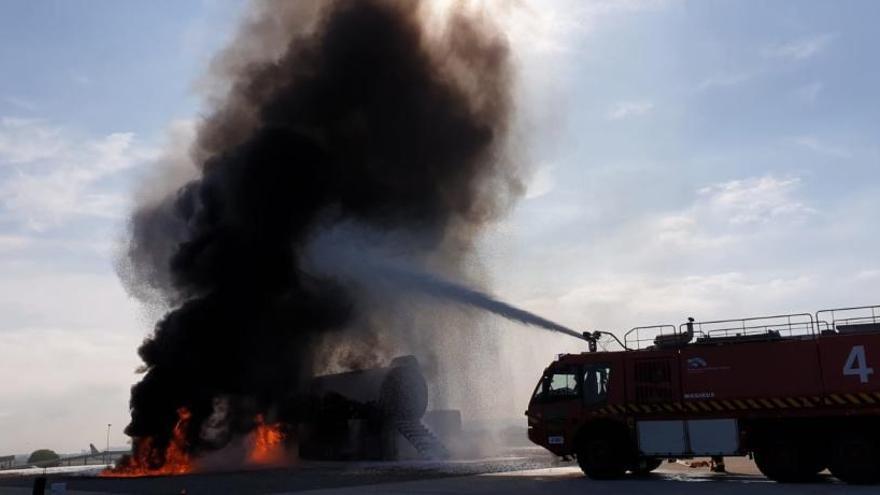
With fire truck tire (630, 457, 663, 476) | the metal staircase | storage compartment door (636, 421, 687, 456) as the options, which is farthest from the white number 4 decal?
the metal staircase

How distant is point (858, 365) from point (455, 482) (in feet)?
34.5

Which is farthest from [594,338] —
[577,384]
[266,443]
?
[266,443]

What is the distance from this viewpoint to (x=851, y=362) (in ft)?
62.8

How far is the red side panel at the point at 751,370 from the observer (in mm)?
19578

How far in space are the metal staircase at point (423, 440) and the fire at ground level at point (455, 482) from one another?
532cm

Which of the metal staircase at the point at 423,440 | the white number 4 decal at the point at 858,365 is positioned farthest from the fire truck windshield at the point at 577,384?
the metal staircase at the point at 423,440

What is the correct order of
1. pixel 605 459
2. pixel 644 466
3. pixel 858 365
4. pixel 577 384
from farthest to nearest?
pixel 644 466, pixel 577 384, pixel 605 459, pixel 858 365

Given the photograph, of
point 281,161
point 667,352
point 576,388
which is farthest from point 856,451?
point 281,161

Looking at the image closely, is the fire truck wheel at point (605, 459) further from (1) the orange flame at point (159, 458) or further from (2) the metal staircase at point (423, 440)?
(1) the orange flame at point (159, 458)

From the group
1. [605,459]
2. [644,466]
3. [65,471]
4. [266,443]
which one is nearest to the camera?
[605,459]

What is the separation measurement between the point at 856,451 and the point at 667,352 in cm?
499

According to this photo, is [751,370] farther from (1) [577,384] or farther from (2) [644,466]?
(1) [577,384]

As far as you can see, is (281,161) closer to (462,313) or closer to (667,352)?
(462,313)

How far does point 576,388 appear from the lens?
72.4 feet
